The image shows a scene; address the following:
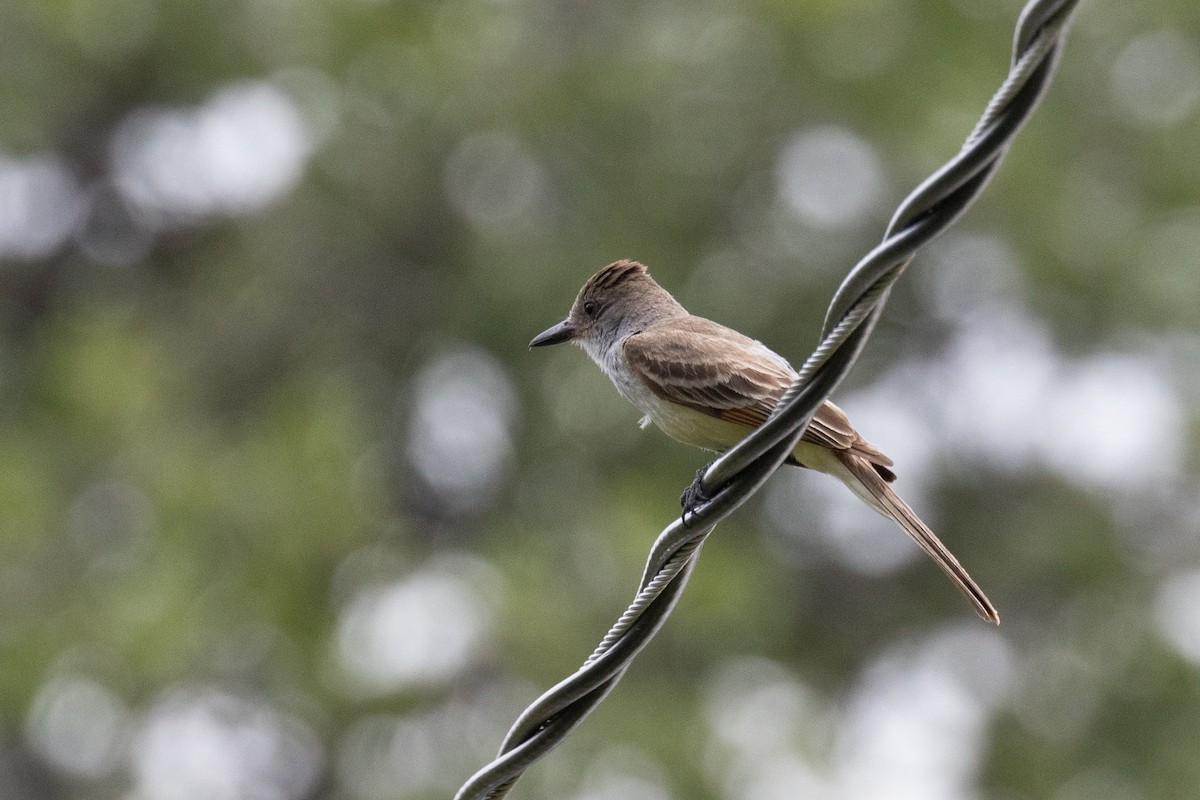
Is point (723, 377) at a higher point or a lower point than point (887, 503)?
higher

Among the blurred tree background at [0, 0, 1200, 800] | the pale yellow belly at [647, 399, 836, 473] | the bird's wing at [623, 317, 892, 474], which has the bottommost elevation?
the blurred tree background at [0, 0, 1200, 800]

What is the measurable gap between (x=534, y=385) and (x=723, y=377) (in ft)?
23.7

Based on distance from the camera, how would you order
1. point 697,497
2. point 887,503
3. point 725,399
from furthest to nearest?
point 725,399, point 887,503, point 697,497

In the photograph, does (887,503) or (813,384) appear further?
(887,503)

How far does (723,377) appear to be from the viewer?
469 cm

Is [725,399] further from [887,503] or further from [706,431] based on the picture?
[887,503]

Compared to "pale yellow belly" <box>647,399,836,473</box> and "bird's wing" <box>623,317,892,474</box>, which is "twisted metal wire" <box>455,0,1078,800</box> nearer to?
"bird's wing" <box>623,317,892,474</box>

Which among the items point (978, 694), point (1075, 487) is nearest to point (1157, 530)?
point (1075, 487)

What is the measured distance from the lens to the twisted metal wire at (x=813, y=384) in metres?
2.19

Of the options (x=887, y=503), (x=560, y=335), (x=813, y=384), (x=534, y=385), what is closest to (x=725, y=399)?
(x=887, y=503)

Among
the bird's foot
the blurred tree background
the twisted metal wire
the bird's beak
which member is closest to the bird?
the bird's beak

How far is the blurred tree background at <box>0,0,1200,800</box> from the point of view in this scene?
9.34 m

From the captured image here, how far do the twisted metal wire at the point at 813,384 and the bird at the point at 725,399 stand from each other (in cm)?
110

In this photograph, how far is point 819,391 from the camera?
257 centimetres
